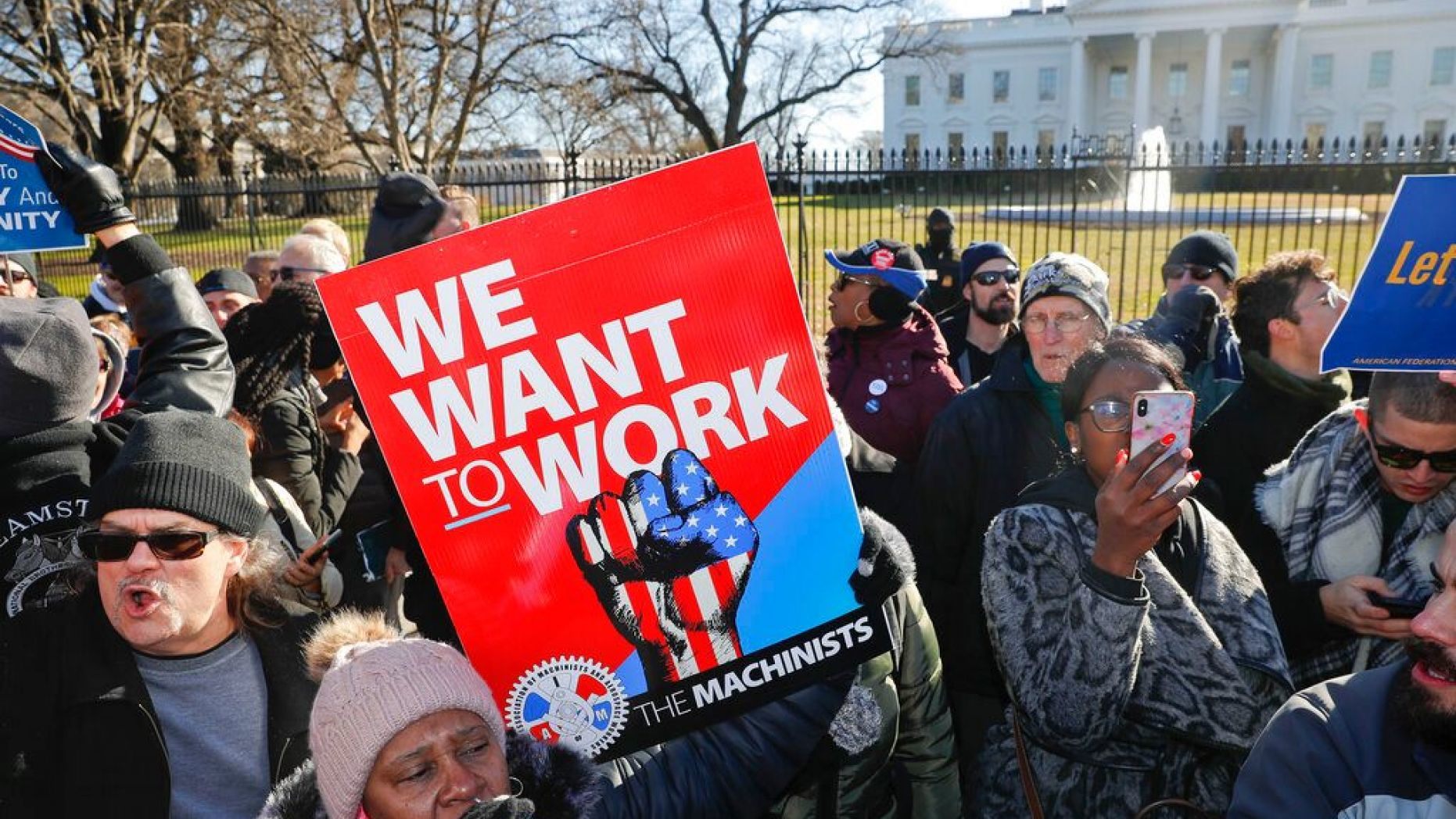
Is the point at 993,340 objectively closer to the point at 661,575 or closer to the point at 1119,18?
the point at 661,575

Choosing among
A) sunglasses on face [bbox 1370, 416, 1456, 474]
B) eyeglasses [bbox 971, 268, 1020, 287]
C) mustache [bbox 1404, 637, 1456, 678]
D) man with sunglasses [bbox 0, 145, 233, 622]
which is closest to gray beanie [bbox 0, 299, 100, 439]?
man with sunglasses [bbox 0, 145, 233, 622]

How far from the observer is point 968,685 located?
120 inches

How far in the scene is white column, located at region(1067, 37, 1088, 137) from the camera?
2384 inches

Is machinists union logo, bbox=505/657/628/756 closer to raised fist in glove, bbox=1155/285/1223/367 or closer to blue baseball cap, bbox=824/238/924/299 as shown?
blue baseball cap, bbox=824/238/924/299

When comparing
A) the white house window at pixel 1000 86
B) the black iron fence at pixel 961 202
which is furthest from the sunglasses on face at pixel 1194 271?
the white house window at pixel 1000 86

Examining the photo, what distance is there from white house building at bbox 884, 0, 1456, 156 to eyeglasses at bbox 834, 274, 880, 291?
53.1 m

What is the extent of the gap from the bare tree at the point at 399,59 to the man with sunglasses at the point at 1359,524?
12.6 meters

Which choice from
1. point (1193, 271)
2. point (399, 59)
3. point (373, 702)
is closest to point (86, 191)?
point (373, 702)

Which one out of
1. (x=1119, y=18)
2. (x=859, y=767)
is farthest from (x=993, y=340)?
(x=1119, y=18)

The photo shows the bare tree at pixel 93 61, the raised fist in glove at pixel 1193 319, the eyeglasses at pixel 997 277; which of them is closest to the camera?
the raised fist in glove at pixel 1193 319

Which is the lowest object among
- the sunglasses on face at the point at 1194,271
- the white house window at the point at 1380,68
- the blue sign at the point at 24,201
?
the sunglasses on face at the point at 1194,271

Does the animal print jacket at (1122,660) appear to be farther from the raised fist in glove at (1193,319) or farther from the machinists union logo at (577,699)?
the raised fist in glove at (1193,319)

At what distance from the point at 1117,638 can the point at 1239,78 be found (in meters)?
69.6

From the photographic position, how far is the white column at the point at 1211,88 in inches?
2261
